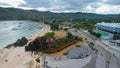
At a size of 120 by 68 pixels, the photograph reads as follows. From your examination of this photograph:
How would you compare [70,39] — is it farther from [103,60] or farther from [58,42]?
[103,60]

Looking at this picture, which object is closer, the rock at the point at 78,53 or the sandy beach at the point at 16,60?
the sandy beach at the point at 16,60

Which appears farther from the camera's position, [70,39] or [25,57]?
[70,39]

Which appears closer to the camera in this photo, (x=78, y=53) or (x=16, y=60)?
(x=78, y=53)

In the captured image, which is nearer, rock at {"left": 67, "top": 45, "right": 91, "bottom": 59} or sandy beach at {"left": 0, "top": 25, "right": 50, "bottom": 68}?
sandy beach at {"left": 0, "top": 25, "right": 50, "bottom": 68}

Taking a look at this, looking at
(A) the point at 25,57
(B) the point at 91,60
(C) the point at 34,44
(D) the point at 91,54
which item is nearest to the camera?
(B) the point at 91,60

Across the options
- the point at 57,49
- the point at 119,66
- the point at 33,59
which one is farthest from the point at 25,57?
the point at 119,66

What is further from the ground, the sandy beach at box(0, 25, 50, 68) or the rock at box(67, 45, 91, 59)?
the rock at box(67, 45, 91, 59)

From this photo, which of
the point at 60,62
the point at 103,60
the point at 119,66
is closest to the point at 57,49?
the point at 60,62

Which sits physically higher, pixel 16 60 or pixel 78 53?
pixel 78 53

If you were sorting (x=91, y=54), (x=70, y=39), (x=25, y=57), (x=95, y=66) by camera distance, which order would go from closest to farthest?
(x=95, y=66) → (x=91, y=54) → (x=25, y=57) → (x=70, y=39)

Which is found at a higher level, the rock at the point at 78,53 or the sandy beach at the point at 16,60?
the rock at the point at 78,53
